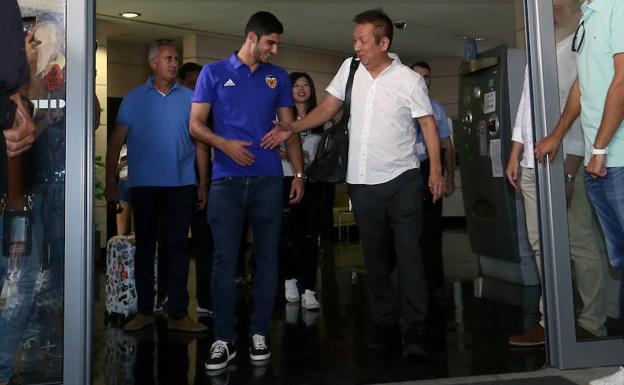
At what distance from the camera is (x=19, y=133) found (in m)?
2.55

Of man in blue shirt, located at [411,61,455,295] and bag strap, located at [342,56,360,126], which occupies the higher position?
bag strap, located at [342,56,360,126]

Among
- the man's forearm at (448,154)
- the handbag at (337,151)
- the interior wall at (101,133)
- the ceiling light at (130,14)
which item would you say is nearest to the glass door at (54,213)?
the handbag at (337,151)

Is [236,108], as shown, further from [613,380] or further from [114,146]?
[613,380]

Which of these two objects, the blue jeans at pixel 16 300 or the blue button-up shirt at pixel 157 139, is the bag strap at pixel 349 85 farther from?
the blue jeans at pixel 16 300

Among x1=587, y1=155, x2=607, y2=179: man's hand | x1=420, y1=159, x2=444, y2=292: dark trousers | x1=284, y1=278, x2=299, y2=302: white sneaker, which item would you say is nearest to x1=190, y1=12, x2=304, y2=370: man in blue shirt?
x1=587, y1=155, x2=607, y2=179: man's hand

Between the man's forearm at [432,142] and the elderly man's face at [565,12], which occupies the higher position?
the elderly man's face at [565,12]

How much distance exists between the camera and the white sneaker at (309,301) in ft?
15.3

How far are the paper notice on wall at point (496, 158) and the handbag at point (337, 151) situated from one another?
217cm

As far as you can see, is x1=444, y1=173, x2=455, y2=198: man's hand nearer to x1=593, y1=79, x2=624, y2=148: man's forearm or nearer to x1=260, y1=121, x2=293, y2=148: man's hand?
x1=260, y1=121, x2=293, y2=148: man's hand

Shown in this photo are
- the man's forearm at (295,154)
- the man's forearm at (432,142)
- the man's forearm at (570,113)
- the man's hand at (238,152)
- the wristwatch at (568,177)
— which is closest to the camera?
the man's forearm at (570,113)

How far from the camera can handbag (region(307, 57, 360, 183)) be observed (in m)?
3.65

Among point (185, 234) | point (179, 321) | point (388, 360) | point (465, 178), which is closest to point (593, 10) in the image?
point (388, 360)

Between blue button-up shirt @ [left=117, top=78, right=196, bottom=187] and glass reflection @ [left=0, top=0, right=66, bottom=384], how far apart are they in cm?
126

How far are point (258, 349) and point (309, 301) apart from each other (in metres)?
1.38
